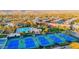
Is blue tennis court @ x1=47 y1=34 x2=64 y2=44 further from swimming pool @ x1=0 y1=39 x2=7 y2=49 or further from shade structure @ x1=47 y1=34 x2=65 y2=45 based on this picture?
swimming pool @ x1=0 y1=39 x2=7 y2=49

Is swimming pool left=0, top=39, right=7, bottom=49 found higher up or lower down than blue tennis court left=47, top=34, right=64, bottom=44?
lower down

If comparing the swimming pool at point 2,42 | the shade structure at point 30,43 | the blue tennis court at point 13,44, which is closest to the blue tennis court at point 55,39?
the shade structure at point 30,43

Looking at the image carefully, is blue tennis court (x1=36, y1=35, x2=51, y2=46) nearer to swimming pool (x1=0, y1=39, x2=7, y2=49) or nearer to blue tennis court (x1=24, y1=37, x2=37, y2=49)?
blue tennis court (x1=24, y1=37, x2=37, y2=49)

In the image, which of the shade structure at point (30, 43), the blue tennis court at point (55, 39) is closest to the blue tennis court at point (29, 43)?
the shade structure at point (30, 43)

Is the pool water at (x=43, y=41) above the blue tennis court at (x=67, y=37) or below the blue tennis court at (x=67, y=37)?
below

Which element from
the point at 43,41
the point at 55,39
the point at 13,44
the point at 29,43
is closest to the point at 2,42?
the point at 13,44

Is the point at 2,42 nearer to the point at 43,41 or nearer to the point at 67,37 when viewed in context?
the point at 43,41

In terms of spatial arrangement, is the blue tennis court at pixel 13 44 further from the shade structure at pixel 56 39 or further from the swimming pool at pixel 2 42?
the shade structure at pixel 56 39

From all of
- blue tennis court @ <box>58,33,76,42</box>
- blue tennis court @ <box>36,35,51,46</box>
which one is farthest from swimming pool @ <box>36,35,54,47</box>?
blue tennis court @ <box>58,33,76,42</box>
